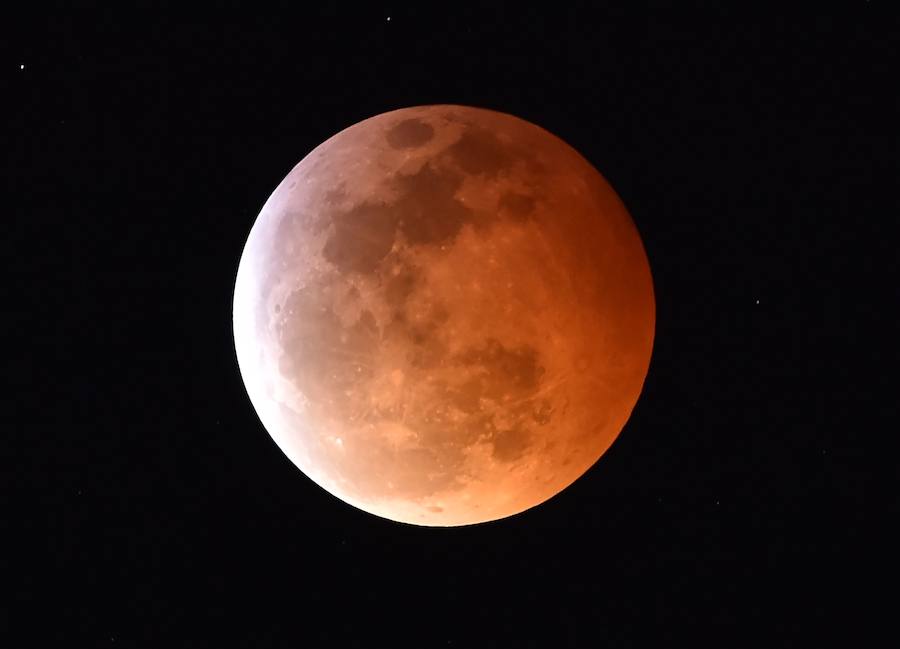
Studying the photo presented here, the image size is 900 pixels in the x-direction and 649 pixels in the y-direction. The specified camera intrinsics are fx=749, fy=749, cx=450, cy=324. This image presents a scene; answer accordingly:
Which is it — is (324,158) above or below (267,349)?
above

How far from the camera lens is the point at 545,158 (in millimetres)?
4453

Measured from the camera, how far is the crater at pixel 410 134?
4.33 metres

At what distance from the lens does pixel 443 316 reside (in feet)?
12.8

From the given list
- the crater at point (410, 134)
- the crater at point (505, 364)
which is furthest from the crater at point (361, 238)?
the crater at point (505, 364)

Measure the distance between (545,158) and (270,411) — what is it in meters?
2.25

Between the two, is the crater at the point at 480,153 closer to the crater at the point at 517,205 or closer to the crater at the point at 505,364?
the crater at the point at 517,205

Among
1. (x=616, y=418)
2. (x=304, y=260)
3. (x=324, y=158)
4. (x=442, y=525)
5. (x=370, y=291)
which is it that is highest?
(x=324, y=158)

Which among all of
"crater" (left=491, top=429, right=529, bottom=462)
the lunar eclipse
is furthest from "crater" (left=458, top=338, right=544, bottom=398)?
"crater" (left=491, top=429, right=529, bottom=462)

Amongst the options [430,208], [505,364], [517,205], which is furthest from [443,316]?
[517,205]

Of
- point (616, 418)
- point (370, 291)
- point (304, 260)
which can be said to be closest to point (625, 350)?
point (616, 418)

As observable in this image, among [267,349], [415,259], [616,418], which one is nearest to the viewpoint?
[415,259]

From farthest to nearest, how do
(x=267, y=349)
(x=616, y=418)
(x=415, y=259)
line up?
(x=616, y=418) < (x=267, y=349) < (x=415, y=259)

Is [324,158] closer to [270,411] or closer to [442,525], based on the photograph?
[270,411]

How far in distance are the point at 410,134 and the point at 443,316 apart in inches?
47.3
